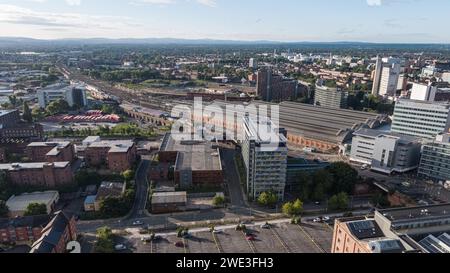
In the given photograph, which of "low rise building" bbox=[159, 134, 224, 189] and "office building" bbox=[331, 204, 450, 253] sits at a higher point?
"office building" bbox=[331, 204, 450, 253]

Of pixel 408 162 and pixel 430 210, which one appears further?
pixel 408 162

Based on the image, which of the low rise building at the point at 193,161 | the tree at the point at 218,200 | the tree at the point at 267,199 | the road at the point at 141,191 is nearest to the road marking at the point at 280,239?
the tree at the point at 267,199

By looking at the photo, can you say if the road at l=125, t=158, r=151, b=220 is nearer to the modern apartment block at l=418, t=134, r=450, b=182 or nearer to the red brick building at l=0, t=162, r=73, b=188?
the red brick building at l=0, t=162, r=73, b=188

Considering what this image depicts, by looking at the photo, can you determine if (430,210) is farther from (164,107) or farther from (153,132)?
(164,107)

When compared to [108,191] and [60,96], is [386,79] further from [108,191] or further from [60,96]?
[60,96]

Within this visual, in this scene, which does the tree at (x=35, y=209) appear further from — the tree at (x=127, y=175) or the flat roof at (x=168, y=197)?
the flat roof at (x=168, y=197)

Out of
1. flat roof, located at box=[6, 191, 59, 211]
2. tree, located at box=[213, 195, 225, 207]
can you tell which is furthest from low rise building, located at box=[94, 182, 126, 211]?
tree, located at box=[213, 195, 225, 207]
